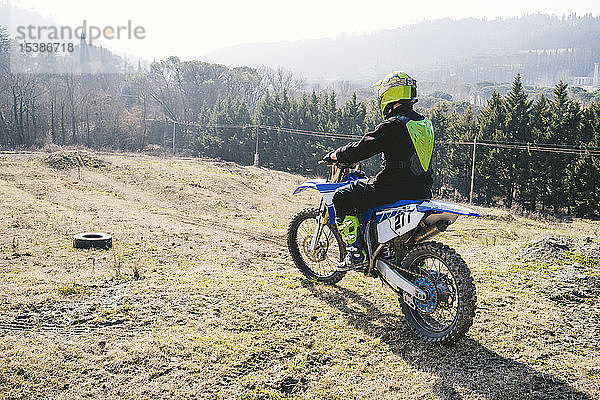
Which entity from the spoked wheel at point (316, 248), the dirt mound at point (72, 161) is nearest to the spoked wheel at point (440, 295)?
the spoked wheel at point (316, 248)

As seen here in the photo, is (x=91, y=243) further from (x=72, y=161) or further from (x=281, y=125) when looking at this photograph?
(x=281, y=125)

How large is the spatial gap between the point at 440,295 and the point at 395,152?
1319 mm

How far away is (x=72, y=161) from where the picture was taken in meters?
26.6

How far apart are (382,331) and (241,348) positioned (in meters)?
1.33

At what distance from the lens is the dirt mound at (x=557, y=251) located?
637 cm

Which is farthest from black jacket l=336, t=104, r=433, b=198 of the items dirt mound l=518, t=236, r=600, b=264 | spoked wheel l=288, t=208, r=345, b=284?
dirt mound l=518, t=236, r=600, b=264

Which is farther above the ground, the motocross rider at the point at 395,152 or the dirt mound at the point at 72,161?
the motocross rider at the point at 395,152

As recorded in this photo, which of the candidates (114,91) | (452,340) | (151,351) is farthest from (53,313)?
(114,91)

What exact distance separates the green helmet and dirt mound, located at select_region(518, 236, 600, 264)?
135 inches

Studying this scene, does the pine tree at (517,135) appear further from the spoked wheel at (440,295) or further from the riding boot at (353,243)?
the spoked wheel at (440,295)

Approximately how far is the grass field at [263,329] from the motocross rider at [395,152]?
1060 millimetres

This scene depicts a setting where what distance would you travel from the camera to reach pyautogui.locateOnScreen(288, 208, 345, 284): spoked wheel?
5594 millimetres

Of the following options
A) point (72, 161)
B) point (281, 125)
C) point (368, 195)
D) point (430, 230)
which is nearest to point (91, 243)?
point (368, 195)

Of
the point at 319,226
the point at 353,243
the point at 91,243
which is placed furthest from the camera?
the point at 91,243
